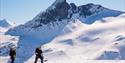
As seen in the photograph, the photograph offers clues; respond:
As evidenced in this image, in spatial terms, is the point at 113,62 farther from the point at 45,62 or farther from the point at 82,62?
the point at 45,62

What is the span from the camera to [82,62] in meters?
35.7

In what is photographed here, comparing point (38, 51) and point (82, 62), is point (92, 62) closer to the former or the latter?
point (82, 62)


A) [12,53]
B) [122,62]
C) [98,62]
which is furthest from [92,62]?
[12,53]

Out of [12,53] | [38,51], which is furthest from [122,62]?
[12,53]

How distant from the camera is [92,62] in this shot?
3522cm

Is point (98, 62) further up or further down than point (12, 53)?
further down

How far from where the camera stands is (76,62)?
36344mm

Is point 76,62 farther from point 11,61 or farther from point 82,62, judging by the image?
point 11,61

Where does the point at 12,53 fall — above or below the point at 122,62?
above

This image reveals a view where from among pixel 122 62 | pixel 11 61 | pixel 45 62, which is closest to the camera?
pixel 11 61

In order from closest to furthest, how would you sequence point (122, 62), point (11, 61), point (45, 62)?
point (11, 61), point (122, 62), point (45, 62)

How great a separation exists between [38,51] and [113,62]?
7421mm

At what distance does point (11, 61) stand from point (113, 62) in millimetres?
9953

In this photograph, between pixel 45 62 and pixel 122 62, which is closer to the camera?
pixel 122 62
